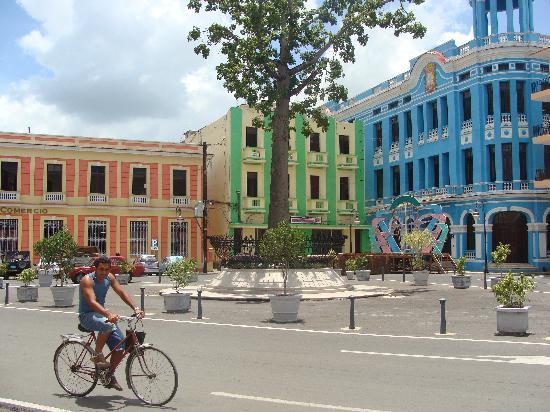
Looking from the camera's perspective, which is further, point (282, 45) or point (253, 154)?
point (253, 154)

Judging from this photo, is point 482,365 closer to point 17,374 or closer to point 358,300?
point 17,374

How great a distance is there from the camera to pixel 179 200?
4869cm

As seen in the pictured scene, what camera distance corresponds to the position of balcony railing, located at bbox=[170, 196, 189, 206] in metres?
48.4

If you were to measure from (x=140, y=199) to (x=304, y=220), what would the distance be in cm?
1255

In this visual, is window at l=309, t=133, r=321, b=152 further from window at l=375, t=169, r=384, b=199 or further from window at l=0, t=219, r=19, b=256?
window at l=0, t=219, r=19, b=256

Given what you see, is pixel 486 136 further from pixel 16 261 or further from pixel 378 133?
pixel 16 261

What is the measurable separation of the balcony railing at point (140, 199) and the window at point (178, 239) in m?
2.49

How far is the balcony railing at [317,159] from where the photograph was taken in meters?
51.6

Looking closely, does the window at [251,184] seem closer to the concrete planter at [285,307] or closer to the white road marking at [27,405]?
the concrete planter at [285,307]

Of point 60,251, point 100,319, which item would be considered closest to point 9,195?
point 60,251

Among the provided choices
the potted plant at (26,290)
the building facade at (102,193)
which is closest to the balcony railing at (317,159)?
the building facade at (102,193)

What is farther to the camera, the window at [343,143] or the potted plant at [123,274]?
the window at [343,143]

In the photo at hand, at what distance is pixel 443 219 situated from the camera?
41031 mm

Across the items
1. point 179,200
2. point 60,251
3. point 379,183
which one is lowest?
point 60,251
